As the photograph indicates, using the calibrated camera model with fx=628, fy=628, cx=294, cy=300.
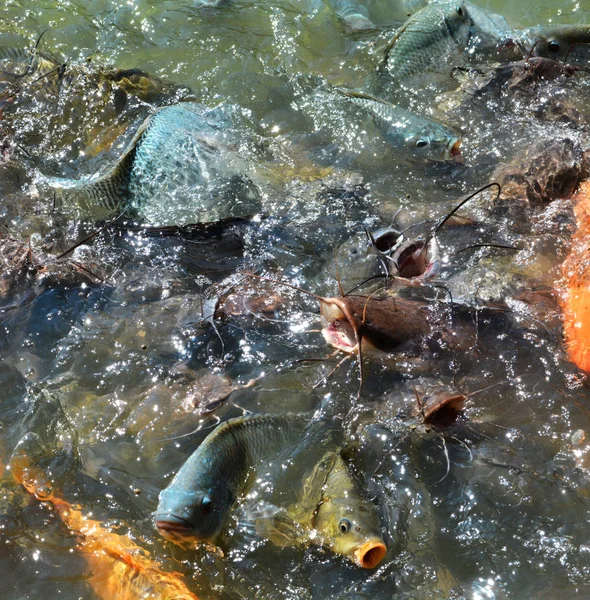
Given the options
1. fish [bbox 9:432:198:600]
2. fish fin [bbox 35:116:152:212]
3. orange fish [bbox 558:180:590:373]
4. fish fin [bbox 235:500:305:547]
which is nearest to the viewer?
fish [bbox 9:432:198:600]

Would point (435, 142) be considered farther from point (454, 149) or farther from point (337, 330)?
point (337, 330)

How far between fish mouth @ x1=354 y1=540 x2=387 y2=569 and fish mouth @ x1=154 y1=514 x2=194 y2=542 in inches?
21.1

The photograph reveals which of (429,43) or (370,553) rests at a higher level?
(429,43)

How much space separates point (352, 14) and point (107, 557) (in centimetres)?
477

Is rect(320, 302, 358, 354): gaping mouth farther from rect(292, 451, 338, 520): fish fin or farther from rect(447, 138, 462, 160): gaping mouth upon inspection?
rect(447, 138, 462, 160): gaping mouth

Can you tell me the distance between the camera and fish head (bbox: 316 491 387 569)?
6.53ft

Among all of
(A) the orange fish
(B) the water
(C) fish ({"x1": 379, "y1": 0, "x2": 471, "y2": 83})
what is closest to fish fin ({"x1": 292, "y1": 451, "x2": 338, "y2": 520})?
(B) the water

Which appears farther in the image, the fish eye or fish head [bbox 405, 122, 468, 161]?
fish head [bbox 405, 122, 468, 161]

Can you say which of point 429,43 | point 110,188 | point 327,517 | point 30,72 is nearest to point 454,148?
point 429,43

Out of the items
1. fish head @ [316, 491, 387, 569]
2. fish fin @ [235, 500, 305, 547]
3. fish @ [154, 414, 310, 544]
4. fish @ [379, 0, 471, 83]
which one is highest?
fish @ [379, 0, 471, 83]

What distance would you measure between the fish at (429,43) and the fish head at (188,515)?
3.32 meters

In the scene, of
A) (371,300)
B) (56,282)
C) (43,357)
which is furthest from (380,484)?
(56,282)

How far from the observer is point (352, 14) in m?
5.39

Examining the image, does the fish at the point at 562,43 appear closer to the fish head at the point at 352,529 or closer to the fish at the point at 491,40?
the fish at the point at 491,40
